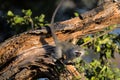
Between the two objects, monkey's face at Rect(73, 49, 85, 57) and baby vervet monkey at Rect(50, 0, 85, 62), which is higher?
baby vervet monkey at Rect(50, 0, 85, 62)

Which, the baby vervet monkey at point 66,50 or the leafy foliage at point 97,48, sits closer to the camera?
the baby vervet monkey at point 66,50

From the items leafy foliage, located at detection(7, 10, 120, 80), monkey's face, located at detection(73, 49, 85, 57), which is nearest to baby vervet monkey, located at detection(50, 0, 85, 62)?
monkey's face, located at detection(73, 49, 85, 57)

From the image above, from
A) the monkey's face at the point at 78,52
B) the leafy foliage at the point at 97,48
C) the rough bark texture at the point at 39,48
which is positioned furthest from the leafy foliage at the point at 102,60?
the monkey's face at the point at 78,52

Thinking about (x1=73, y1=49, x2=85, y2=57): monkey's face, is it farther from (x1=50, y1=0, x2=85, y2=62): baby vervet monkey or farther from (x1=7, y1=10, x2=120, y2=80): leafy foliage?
(x1=7, y1=10, x2=120, y2=80): leafy foliage

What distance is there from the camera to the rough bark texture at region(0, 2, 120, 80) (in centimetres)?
295

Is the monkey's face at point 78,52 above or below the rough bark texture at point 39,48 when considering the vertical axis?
below

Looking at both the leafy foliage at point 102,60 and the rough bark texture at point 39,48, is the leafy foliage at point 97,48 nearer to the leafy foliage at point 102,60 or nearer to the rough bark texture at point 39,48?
the leafy foliage at point 102,60

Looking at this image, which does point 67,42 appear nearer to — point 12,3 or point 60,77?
point 60,77

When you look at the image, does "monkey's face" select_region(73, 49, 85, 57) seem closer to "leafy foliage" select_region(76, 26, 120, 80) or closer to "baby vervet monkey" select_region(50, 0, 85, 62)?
"baby vervet monkey" select_region(50, 0, 85, 62)

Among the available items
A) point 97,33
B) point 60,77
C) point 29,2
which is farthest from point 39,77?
point 29,2

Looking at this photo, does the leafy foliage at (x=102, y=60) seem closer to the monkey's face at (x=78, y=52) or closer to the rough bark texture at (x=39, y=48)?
the rough bark texture at (x=39, y=48)

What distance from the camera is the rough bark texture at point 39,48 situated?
9.66 ft

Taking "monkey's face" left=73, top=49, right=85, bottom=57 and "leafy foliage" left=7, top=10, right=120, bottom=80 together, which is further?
"leafy foliage" left=7, top=10, right=120, bottom=80

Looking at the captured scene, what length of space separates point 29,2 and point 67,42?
3.26 ft
